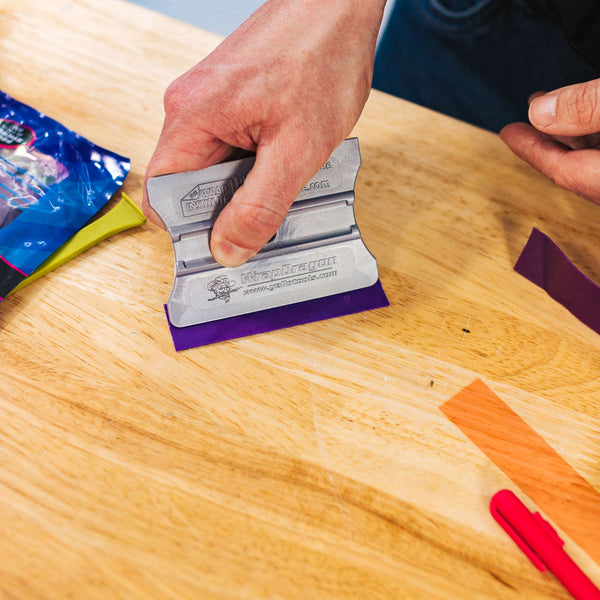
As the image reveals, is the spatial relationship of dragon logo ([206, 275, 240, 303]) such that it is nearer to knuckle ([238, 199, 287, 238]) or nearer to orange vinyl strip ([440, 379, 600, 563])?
knuckle ([238, 199, 287, 238])

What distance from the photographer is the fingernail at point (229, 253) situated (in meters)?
Result: 0.52

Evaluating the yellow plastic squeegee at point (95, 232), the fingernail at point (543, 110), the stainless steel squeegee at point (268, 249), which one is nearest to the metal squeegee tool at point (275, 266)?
the stainless steel squeegee at point (268, 249)

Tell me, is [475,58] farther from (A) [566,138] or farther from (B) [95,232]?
(B) [95,232]

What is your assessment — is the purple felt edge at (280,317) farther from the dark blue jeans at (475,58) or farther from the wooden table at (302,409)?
the dark blue jeans at (475,58)

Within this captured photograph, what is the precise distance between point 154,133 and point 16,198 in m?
0.19

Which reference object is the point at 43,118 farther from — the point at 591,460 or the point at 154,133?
the point at 591,460

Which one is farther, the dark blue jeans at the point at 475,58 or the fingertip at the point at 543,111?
the dark blue jeans at the point at 475,58

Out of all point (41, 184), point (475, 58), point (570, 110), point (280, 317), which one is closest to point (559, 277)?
point (570, 110)

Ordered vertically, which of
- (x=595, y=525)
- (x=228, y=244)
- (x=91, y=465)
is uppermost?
(x=228, y=244)


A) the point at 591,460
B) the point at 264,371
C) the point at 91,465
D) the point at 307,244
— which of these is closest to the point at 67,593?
the point at 91,465

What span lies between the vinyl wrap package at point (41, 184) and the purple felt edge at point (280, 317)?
0.53 ft

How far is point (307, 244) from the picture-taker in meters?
0.58

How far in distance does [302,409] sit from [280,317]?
0.35ft

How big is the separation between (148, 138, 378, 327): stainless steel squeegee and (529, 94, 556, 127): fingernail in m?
0.23
